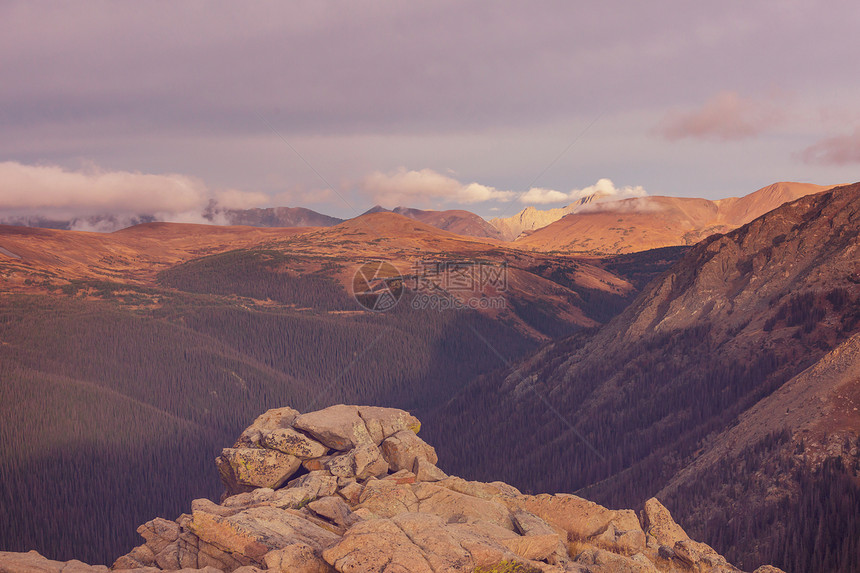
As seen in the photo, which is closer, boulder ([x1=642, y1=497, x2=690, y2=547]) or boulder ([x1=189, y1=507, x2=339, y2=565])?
boulder ([x1=189, y1=507, x2=339, y2=565])

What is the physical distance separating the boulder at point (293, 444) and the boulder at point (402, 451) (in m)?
4.97

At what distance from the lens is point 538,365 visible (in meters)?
155

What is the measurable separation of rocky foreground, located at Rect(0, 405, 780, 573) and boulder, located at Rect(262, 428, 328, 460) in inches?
3.0

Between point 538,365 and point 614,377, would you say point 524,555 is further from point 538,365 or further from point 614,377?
point 538,365

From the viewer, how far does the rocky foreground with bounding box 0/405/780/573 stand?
1119 inches

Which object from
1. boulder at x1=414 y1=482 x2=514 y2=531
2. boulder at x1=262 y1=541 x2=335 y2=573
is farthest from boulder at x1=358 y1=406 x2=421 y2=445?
boulder at x1=262 y1=541 x2=335 y2=573

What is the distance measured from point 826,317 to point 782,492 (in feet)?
114

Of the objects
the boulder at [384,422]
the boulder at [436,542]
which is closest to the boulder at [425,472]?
the boulder at [384,422]

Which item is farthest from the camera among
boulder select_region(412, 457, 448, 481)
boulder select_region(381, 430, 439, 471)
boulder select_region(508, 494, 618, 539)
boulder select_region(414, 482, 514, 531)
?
boulder select_region(381, 430, 439, 471)

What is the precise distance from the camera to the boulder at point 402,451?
46.4 meters

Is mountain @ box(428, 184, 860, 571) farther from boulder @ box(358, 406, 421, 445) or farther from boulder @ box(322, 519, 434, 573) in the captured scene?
boulder @ box(322, 519, 434, 573)

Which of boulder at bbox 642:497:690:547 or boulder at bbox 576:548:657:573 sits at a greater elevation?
boulder at bbox 576:548:657:573

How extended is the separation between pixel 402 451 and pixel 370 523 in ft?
55.5

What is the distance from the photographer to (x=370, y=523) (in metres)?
29.7
